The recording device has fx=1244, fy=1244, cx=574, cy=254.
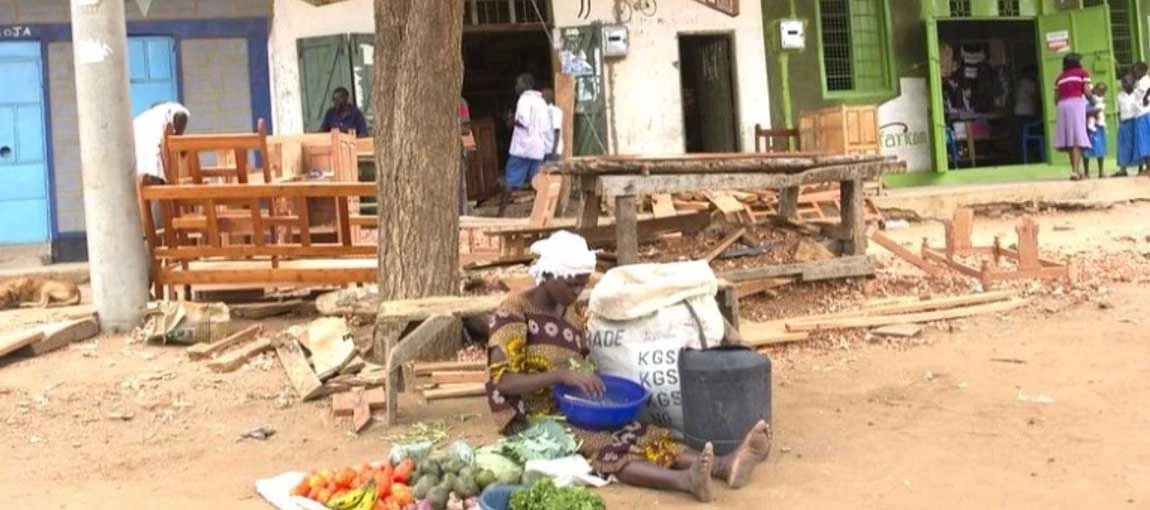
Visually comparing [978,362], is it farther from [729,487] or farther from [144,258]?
[144,258]

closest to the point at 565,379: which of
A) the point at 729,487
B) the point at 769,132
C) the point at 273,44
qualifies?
the point at 729,487

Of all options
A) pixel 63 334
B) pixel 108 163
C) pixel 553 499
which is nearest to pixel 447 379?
pixel 553 499

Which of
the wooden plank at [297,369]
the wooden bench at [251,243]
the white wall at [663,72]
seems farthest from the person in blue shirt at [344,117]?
the wooden plank at [297,369]

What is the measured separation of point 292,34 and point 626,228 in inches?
291

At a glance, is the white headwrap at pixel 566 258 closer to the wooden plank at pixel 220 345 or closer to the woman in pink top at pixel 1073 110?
the wooden plank at pixel 220 345

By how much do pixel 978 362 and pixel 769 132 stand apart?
29.2ft

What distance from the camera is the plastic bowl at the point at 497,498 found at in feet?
14.1

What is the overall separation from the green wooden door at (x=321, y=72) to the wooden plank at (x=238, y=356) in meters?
6.81

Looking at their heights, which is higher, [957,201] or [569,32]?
[569,32]

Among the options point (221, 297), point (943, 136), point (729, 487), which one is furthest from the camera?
point (943, 136)

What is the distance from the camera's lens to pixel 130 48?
13453 millimetres

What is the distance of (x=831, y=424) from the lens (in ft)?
18.5

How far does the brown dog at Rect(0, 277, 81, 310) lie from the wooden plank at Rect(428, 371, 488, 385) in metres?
4.71

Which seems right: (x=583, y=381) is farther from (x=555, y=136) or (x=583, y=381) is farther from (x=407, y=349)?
(x=555, y=136)
